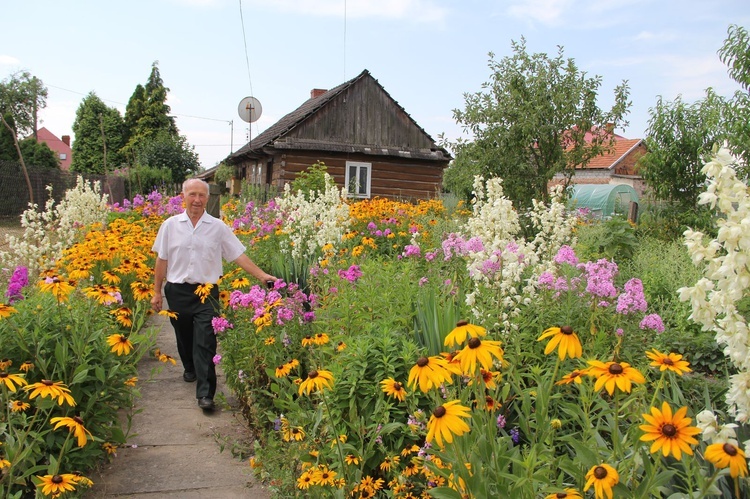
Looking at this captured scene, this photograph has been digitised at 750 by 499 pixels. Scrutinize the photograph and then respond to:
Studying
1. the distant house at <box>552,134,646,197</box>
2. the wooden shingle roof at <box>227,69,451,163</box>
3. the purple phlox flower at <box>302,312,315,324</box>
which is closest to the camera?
the purple phlox flower at <box>302,312,315,324</box>

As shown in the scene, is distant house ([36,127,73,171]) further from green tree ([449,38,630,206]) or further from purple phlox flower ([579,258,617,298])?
purple phlox flower ([579,258,617,298])

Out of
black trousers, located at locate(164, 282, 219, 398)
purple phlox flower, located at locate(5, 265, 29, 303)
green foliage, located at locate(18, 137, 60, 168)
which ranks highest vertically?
green foliage, located at locate(18, 137, 60, 168)

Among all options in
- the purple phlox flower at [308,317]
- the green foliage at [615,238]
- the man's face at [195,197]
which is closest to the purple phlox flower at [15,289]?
the man's face at [195,197]

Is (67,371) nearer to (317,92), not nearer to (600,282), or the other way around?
(600,282)

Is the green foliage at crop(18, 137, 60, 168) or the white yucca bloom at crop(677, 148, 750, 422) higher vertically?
the green foliage at crop(18, 137, 60, 168)

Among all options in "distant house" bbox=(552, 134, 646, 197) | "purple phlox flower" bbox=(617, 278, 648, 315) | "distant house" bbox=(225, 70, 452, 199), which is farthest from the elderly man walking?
"distant house" bbox=(552, 134, 646, 197)

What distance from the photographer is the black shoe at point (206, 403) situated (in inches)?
167

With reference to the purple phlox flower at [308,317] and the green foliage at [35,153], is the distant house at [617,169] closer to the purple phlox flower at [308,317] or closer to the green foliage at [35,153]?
the green foliage at [35,153]

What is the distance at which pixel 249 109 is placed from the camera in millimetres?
16828

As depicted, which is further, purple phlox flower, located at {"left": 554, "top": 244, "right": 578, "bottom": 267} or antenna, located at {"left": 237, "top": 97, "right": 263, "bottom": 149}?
antenna, located at {"left": 237, "top": 97, "right": 263, "bottom": 149}

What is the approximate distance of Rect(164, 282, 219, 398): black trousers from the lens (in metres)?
4.37

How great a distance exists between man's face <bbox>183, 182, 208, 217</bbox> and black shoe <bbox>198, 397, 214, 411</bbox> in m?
1.42

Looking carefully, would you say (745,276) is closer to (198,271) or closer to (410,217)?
(198,271)

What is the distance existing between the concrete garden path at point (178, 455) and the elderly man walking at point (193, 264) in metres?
0.38
